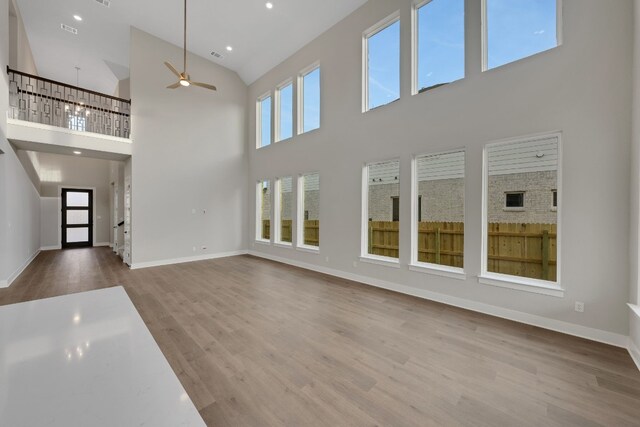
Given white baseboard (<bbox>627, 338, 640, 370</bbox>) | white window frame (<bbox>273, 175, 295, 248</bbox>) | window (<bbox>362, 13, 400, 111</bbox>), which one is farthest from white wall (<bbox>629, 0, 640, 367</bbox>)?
white window frame (<bbox>273, 175, 295, 248</bbox>)

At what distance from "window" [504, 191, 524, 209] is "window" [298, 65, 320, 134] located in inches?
159

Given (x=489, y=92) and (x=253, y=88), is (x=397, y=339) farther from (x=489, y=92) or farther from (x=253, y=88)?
(x=253, y=88)

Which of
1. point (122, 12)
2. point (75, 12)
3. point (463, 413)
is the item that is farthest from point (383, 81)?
point (75, 12)

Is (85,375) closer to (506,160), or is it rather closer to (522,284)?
(522,284)

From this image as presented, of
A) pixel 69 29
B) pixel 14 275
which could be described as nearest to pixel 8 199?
pixel 14 275

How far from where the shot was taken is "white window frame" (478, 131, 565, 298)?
Result: 302 cm

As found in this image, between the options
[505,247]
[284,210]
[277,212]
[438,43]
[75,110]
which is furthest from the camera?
[277,212]

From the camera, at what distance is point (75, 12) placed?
5707 mm

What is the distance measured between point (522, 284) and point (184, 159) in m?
7.61

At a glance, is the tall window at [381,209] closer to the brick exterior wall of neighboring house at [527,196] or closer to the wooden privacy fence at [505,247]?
the wooden privacy fence at [505,247]

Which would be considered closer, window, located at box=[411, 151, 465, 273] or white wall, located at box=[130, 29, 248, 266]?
window, located at box=[411, 151, 465, 273]

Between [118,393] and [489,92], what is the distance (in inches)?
194

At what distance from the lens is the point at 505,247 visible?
11.7ft

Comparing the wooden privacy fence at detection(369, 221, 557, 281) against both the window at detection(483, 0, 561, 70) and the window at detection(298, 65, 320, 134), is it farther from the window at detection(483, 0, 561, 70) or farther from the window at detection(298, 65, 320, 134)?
the window at detection(298, 65, 320, 134)
